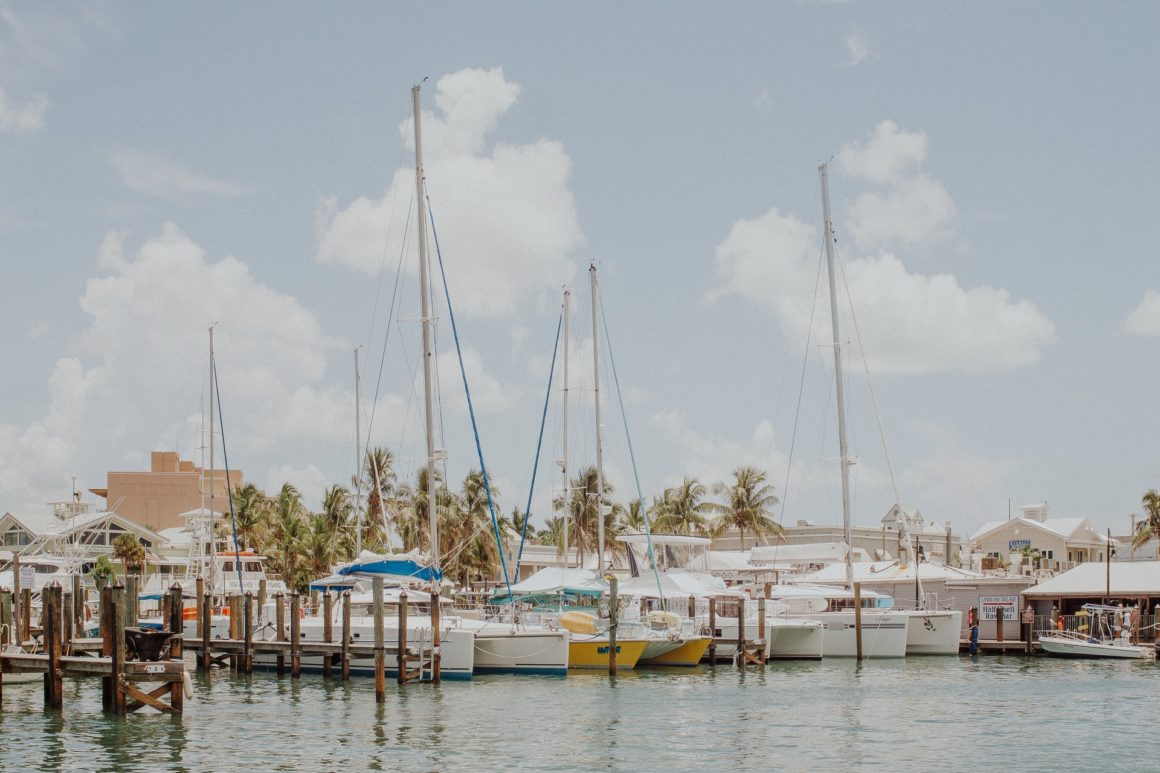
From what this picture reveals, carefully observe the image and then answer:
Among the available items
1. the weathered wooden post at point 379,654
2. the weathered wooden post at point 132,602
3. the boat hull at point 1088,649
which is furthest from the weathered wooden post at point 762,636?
the weathered wooden post at point 132,602

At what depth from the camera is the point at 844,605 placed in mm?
59969

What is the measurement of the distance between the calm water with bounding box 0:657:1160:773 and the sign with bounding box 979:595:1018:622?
16.7 meters

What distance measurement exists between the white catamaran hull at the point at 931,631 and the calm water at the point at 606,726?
Answer: 11789mm

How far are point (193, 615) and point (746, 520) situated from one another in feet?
190

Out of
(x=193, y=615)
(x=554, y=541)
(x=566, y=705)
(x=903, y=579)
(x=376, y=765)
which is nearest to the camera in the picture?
(x=376, y=765)

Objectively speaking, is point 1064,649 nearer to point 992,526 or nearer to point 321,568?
point 321,568

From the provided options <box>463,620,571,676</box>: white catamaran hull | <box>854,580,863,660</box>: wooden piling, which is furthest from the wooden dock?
<box>854,580,863,660</box>: wooden piling

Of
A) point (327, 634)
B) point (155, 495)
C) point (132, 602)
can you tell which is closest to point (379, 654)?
point (132, 602)

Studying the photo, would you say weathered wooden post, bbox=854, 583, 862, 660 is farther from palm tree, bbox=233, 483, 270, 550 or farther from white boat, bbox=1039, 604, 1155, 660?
palm tree, bbox=233, 483, 270, 550

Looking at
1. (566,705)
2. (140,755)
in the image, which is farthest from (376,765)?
(566,705)

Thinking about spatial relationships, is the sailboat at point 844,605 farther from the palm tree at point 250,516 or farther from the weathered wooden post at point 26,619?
the palm tree at point 250,516

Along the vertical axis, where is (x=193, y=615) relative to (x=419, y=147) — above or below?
below

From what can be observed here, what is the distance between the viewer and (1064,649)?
5831 cm

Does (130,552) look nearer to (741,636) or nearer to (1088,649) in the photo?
(741,636)
